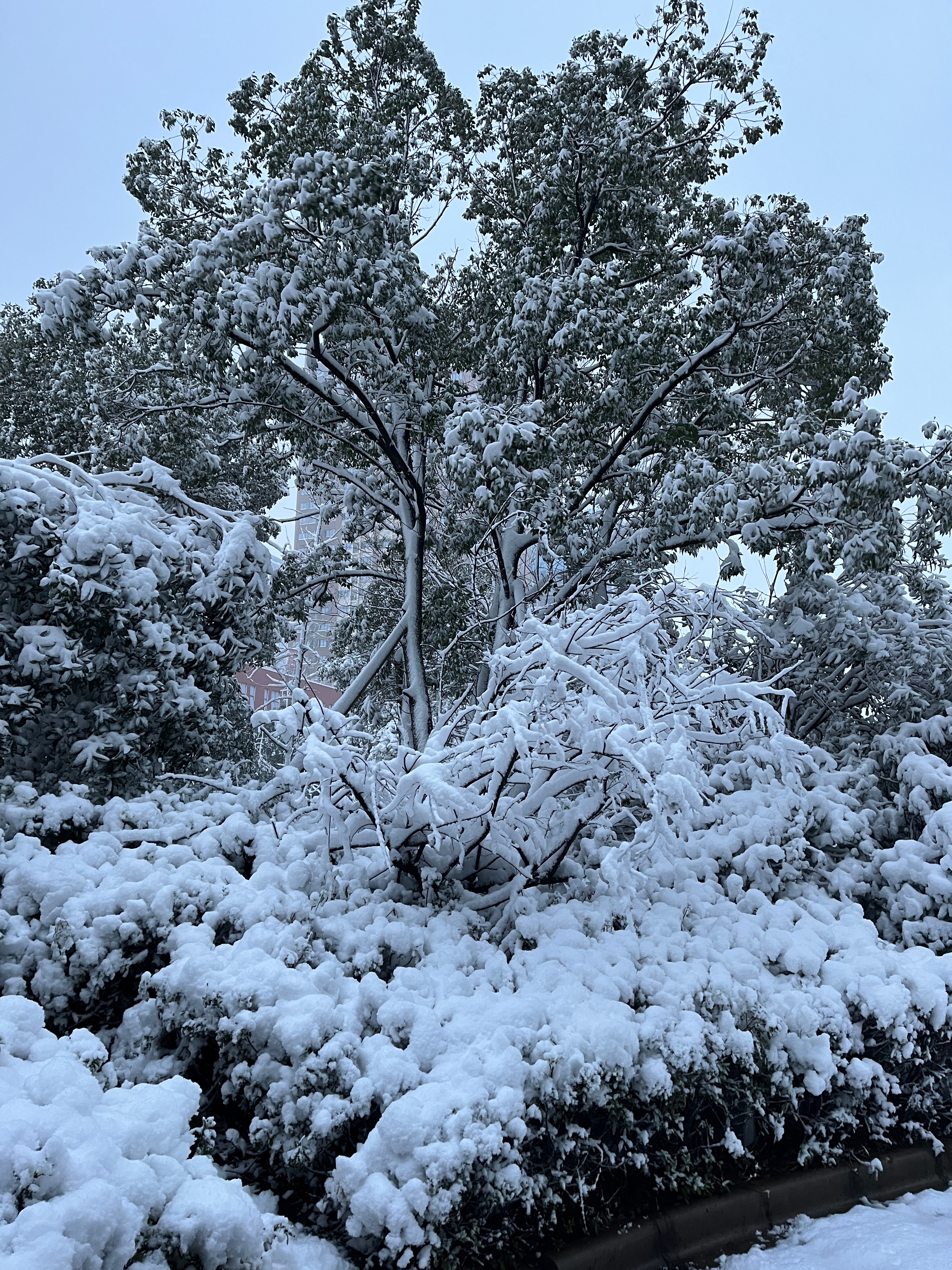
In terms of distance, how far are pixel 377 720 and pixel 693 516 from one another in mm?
7308

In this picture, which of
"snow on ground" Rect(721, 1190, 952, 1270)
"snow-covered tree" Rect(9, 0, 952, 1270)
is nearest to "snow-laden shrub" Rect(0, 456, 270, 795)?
"snow-covered tree" Rect(9, 0, 952, 1270)

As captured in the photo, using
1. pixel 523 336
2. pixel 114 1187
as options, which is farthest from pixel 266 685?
pixel 114 1187

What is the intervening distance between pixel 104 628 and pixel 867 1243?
171 inches

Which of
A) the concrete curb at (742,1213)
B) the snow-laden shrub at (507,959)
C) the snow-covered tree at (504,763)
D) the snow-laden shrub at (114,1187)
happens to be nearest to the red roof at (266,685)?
the snow-covered tree at (504,763)

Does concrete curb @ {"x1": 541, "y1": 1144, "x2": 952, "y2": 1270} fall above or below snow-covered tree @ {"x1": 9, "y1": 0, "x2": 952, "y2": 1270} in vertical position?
below

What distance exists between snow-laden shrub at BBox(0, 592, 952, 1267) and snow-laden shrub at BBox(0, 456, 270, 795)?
536mm

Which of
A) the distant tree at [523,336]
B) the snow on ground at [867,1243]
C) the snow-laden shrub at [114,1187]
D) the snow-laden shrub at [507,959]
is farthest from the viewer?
the distant tree at [523,336]

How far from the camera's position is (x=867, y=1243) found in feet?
9.69

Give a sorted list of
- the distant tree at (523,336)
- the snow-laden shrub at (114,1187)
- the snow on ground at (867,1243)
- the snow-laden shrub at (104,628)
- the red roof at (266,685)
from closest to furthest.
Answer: the snow-laden shrub at (114,1187) → the snow on ground at (867,1243) → the snow-laden shrub at (104,628) → the red roof at (266,685) → the distant tree at (523,336)

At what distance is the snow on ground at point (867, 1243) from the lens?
9.27ft

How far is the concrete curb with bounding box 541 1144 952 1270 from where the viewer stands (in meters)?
2.70

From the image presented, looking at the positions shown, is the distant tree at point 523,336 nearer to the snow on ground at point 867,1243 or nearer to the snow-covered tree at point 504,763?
the snow-covered tree at point 504,763

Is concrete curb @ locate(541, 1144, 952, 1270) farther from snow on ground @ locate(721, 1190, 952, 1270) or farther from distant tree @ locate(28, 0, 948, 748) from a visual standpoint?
distant tree @ locate(28, 0, 948, 748)

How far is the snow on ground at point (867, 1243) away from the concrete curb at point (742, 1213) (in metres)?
0.05
